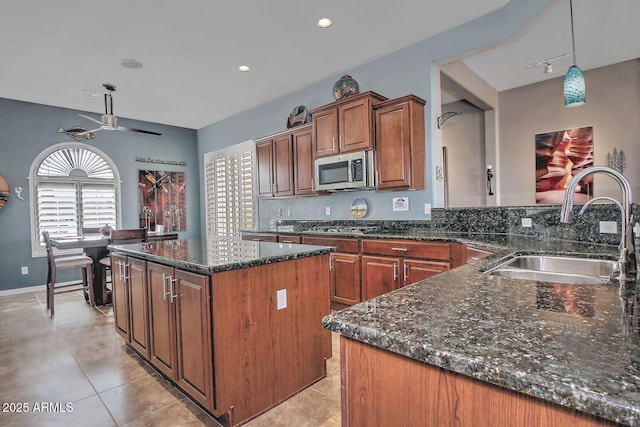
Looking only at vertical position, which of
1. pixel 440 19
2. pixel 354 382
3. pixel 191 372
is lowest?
pixel 191 372

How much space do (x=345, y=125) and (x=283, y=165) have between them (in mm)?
1242

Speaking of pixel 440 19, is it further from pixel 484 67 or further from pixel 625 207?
pixel 625 207

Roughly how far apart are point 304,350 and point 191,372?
665 mm

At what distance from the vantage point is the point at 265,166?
15.9 ft

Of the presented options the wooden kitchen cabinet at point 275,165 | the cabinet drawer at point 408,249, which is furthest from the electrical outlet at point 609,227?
the wooden kitchen cabinet at point 275,165

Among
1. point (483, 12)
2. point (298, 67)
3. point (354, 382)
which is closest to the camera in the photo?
point (354, 382)

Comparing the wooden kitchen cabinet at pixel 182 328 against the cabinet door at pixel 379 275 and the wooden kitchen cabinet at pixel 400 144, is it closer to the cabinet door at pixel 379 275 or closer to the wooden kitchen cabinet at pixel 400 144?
the cabinet door at pixel 379 275

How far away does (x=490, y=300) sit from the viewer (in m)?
0.87

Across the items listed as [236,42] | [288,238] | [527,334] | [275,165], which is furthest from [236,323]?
[275,165]

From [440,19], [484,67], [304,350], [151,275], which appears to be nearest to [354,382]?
[304,350]

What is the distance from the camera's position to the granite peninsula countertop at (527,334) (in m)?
0.46

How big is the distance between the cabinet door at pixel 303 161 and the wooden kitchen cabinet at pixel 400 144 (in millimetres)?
1003

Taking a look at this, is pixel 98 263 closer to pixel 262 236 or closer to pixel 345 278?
pixel 262 236

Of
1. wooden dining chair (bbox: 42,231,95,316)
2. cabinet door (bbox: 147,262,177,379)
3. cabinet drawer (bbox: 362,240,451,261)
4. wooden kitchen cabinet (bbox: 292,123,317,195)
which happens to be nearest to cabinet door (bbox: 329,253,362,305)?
cabinet drawer (bbox: 362,240,451,261)
